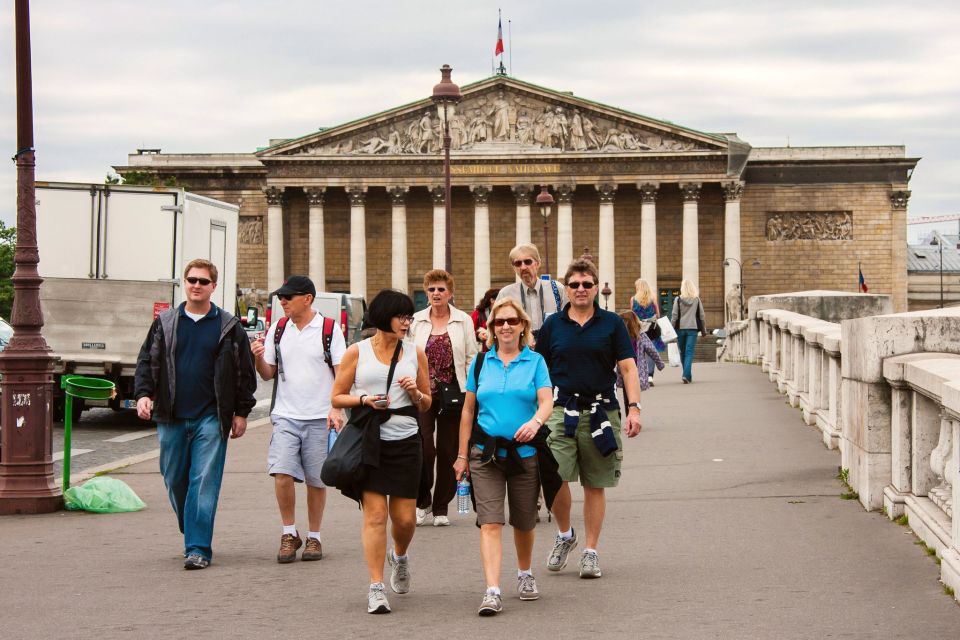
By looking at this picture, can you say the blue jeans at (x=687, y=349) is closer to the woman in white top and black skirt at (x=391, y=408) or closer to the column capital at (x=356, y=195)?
the woman in white top and black skirt at (x=391, y=408)

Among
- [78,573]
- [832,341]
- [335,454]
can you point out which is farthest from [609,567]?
[832,341]

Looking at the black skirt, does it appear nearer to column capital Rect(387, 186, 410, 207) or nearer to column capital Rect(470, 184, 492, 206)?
column capital Rect(470, 184, 492, 206)

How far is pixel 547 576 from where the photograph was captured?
350 inches

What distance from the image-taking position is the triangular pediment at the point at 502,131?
7350 cm

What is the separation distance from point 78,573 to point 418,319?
313 cm

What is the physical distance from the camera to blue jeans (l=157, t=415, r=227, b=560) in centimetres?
936

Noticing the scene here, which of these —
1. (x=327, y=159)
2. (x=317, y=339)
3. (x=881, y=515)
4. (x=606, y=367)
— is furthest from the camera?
(x=327, y=159)

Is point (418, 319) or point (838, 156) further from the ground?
point (838, 156)

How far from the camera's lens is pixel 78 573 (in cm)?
918

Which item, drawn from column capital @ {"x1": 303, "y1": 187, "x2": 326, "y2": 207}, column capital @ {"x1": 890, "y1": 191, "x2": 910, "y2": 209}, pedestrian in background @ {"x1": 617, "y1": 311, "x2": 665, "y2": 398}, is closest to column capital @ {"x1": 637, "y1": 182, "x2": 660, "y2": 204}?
column capital @ {"x1": 890, "y1": 191, "x2": 910, "y2": 209}

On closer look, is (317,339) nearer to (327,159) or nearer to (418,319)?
(418,319)

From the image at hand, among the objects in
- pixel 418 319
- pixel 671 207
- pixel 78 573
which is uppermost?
pixel 671 207

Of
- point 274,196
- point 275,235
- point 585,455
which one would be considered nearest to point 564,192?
point 274,196

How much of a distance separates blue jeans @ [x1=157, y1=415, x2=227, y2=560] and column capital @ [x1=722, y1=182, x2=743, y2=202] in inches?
2578
